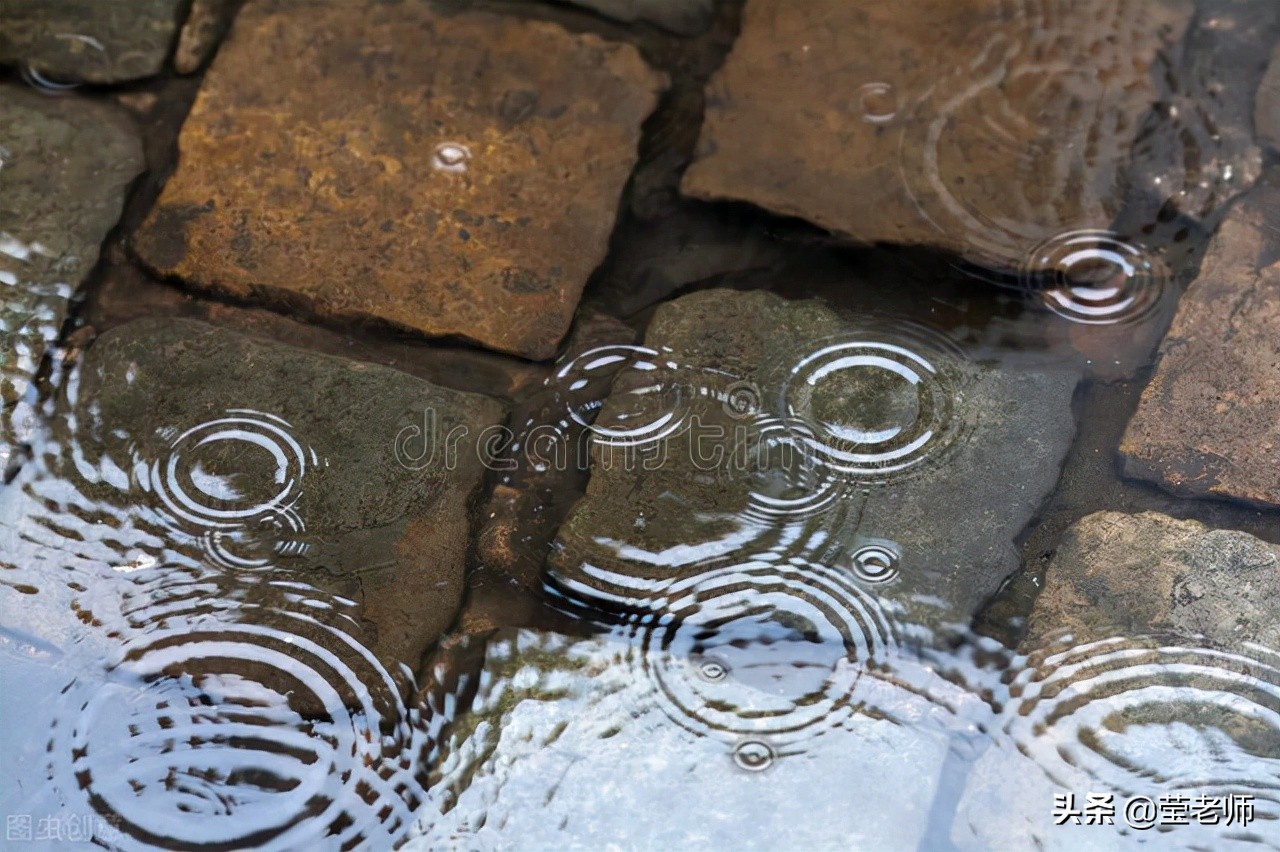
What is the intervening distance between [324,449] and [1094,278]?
172cm

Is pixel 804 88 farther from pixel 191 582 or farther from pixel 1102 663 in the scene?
pixel 191 582

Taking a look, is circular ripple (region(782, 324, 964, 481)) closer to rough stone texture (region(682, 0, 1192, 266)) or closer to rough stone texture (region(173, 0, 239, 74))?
rough stone texture (region(682, 0, 1192, 266))

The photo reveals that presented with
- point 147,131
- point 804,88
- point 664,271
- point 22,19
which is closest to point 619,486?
point 664,271

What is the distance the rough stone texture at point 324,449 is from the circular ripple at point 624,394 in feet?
0.59

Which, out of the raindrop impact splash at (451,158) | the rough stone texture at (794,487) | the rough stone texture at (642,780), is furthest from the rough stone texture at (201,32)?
the rough stone texture at (642,780)

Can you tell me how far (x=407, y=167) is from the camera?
269 cm

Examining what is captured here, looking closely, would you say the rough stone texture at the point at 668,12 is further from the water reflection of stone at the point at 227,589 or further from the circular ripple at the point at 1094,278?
the water reflection of stone at the point at 227,589

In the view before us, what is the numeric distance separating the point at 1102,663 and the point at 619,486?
0.95m

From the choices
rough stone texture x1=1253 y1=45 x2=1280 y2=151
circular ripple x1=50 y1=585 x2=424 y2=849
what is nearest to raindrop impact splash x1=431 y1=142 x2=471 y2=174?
circular ripple x1=50 y1=585 x2=424 y2=849

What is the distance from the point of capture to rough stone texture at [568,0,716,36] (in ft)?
9.86

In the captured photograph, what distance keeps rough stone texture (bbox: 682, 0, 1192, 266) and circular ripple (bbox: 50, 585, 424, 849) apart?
1.38 meters

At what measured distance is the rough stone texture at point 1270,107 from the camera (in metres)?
2.71

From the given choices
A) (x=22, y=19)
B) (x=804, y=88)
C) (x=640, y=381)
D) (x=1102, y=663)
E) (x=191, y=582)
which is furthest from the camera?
(x=22, y=19)

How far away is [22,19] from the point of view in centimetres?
302
